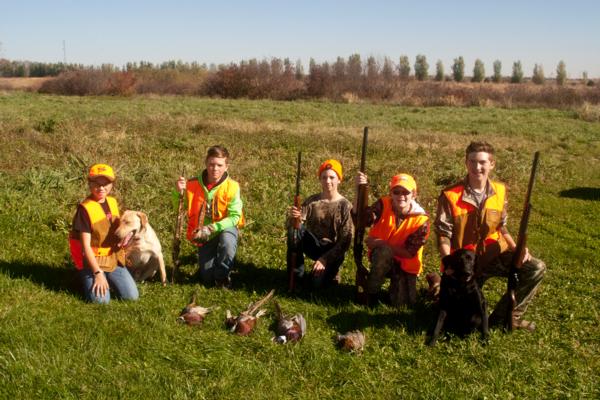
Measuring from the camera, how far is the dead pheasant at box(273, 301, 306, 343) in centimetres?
487

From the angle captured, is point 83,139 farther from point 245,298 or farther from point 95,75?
point 95,75

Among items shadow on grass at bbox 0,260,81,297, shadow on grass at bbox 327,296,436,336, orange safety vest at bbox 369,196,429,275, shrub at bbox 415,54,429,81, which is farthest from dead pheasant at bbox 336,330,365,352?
shrub at bbox 415,54,429,81

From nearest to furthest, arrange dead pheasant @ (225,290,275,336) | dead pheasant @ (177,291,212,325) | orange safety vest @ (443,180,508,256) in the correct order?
dead pheasant @ (225,290,275,336)
dead pheasant @ (177,291,212,325)
orange safety vest @ (443,180,508,256)

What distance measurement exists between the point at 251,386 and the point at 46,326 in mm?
1965

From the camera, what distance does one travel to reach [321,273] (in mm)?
6133

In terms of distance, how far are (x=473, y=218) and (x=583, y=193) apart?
335 inches

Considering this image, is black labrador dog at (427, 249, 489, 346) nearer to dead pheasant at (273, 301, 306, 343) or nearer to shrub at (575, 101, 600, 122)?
dead pheasant at (273, 301, 306, 343)

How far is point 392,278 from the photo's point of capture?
19.3ft

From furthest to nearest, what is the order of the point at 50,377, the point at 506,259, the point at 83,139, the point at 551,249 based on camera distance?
the point at 83,139, the point at 551,249, the point at 506,259, the point at 50,377

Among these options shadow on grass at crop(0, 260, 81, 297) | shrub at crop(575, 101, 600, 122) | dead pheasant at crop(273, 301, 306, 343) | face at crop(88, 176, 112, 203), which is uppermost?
shrub at crop(575, 101, 600, 122)

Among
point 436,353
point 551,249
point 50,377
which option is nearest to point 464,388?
point 436,353

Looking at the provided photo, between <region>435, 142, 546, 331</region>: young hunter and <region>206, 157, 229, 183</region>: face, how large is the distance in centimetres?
243

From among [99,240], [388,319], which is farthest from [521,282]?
[99,240]

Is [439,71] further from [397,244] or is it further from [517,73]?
[397,244]
